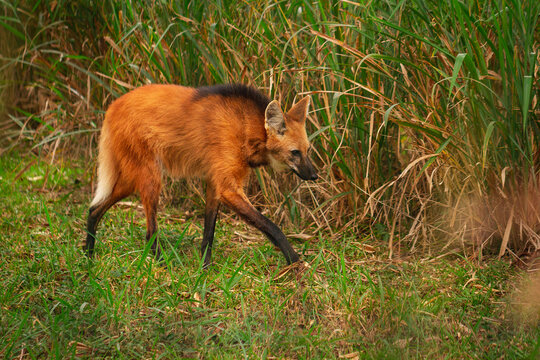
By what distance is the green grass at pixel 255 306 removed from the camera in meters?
2.28

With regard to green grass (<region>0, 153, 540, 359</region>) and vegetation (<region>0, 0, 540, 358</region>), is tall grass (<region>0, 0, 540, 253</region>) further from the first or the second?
green grass (<region>0, 153, 540, 359</region>)

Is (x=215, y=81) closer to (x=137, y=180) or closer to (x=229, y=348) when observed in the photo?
(x=137, y=180)

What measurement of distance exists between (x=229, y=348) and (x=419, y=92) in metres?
1.89

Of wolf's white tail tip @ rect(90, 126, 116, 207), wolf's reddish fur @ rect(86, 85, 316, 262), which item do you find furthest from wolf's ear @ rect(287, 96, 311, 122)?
wolf's white tail tip @ rect(90, 126, 116, 207)

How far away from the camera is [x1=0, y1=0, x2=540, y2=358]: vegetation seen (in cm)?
238

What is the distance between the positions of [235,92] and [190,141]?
0.40m

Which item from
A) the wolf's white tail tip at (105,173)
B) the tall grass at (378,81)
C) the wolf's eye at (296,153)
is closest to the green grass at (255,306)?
the wolf's white tail tip at (105,173)

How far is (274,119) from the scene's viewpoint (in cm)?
325

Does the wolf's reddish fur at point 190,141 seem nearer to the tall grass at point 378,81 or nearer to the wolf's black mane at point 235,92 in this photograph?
the wolf's black mane at point 235,92

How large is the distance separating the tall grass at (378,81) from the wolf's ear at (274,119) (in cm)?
22

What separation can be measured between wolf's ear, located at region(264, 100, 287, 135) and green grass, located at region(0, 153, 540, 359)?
712 millimetres

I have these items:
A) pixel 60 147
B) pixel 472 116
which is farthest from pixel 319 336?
pixel 60 147

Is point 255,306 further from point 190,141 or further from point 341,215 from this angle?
point 341,215

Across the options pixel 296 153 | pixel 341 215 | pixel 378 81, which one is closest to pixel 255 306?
pixel 296 153
